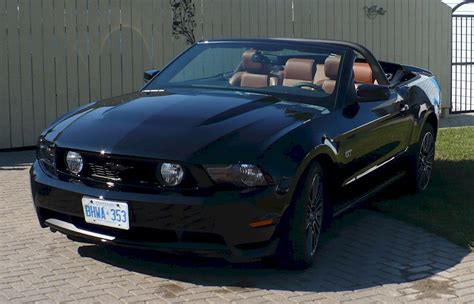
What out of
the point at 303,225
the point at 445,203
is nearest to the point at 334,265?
the point at 303,225

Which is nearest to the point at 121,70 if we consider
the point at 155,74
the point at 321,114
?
the point at 155,74

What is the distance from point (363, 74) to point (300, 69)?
55.6 inches

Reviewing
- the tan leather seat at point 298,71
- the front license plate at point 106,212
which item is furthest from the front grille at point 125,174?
the tan leather seat at point 298,71

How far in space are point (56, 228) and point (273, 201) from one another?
1542 millimetres

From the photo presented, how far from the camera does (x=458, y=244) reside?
6688 millimetres

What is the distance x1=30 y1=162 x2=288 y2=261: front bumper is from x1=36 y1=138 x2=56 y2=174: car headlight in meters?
0.38

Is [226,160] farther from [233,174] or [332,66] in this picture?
[332,66]

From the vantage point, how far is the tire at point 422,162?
27.0 ft

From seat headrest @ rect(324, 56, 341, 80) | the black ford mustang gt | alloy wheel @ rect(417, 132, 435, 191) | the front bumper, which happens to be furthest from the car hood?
alloy wheel @ rect(417, 132, 435, 191)

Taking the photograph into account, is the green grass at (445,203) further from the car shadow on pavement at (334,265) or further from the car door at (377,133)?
the car door at (377,133)

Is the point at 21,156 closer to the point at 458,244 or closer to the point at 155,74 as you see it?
the point at 155,74

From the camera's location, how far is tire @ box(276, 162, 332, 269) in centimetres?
559

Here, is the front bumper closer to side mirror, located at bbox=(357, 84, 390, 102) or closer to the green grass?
side mirror, located at bbox=(357, 84, 390, 102)

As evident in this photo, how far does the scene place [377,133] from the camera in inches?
279
